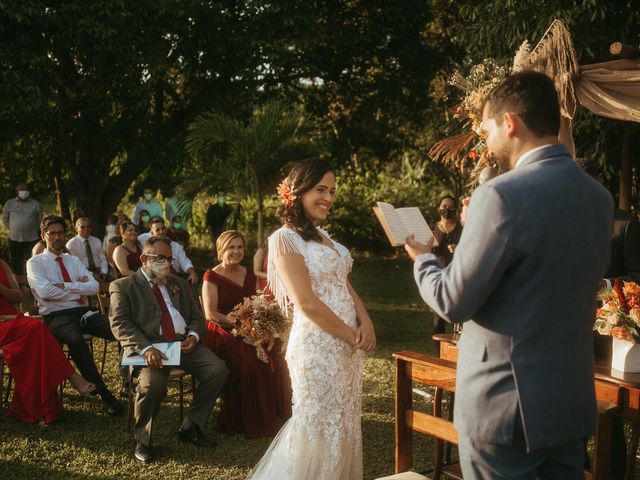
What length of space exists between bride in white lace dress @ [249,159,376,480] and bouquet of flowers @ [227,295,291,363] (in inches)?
67.8

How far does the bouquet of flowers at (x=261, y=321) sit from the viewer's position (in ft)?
18.8

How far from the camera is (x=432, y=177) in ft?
71.7

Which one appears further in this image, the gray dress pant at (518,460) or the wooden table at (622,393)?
the wooden table at (622,393)

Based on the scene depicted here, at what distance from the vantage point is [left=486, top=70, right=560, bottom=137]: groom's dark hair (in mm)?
2250

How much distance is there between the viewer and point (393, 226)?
2.68m

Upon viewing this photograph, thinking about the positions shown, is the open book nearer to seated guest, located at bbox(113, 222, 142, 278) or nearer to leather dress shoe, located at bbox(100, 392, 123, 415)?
leather dress shoe, located at bbox(100, 392, 123, 415)

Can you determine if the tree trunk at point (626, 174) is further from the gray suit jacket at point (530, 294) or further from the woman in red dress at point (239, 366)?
the gray suit jacket at point (530, 294)

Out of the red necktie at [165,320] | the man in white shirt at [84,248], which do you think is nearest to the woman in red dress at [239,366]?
the red necktie at [165,320]

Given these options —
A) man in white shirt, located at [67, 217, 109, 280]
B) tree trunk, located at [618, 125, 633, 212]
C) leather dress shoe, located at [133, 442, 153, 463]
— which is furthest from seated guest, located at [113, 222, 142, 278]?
tree trunk, located at [618, 125, 633, 212]

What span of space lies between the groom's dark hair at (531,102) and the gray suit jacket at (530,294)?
0.28 ft

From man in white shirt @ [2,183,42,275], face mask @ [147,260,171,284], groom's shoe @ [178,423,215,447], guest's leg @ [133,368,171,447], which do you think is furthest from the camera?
man in white shirt @ [2,183,42,275]

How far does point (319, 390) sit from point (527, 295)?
199 cm

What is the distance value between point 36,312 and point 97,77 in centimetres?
791

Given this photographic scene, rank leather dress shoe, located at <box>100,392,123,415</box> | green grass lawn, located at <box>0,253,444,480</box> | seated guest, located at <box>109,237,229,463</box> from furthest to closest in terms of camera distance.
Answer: leather dress shoe, located at <box>100,392,123,415</box> → seated guest, located at <box>109,237,229,463</box> → green grass lawn, located at <box>0,253,444,480</box>
